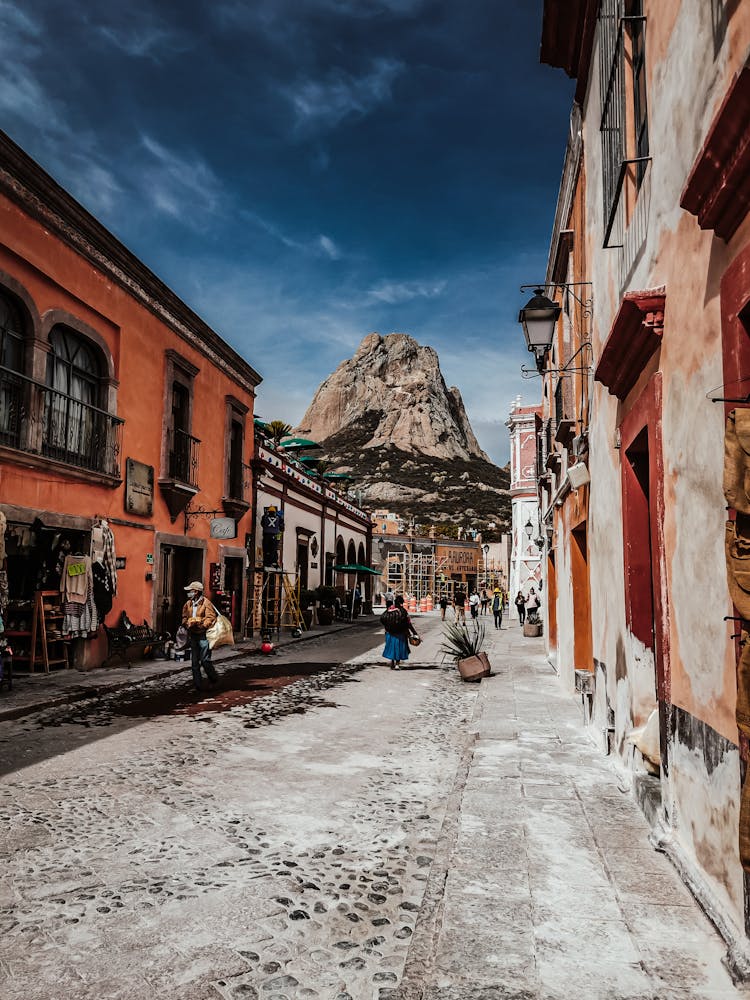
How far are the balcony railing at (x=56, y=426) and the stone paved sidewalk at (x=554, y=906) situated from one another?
8.69m

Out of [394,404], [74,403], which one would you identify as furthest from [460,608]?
[394,404]

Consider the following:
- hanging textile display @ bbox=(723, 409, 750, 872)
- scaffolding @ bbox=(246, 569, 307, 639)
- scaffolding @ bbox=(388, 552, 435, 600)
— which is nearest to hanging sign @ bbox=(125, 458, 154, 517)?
scaffolding @ bbox=(246, 569, 307, 639)

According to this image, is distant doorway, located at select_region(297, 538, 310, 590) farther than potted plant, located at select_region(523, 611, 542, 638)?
Yes

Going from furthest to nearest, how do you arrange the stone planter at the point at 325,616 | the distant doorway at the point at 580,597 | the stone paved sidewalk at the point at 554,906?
the stone planter at the point at 325,616 < the distant doorway at the point at 580,597 < the stone paved sidewalk at the point at 554,906

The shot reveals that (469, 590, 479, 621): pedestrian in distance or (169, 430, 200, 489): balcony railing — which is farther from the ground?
(169, 430, 200, 489): balcony railing

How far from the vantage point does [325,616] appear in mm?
26672

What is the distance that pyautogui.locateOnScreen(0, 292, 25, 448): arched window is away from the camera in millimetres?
10836

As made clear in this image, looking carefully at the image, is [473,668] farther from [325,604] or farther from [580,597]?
[325,604]

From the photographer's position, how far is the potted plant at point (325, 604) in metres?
26.6

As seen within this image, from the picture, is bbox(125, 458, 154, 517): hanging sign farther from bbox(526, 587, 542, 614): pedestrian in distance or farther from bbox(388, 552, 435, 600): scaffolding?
bbox(388, 552, 435, 600): scaffolding

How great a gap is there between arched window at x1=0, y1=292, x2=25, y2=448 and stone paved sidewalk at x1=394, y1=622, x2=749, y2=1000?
8.74 meters

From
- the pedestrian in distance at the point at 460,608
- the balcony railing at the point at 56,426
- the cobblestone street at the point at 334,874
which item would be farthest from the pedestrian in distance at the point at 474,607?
the cobblestone street at the point at 334,874

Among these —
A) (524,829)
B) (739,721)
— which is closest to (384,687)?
(524,829)

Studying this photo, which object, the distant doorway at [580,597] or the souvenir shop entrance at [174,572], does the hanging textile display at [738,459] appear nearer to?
the distant doorway at [580,597]
